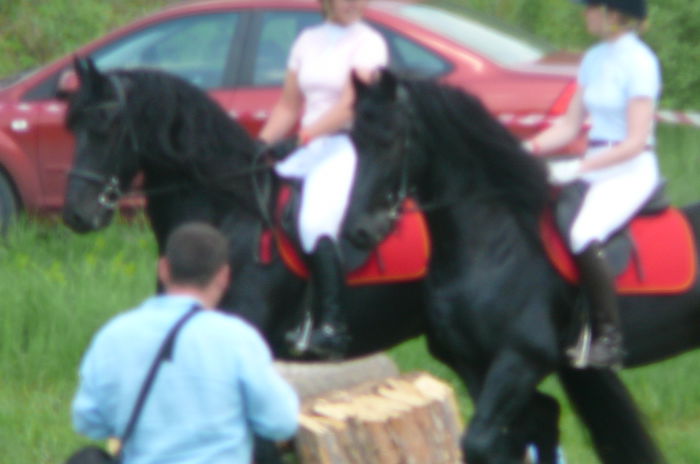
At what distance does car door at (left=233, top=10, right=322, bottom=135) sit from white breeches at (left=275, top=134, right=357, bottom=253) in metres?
3.98

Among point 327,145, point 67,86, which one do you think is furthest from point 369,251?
point 67,86

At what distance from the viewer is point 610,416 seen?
24.1ft

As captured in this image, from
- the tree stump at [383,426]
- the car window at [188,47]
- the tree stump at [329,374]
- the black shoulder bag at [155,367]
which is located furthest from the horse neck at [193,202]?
the car window at [188,47]

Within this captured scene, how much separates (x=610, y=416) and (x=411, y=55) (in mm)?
4077

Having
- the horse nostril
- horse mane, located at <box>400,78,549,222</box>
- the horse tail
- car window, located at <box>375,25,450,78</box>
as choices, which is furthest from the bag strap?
car window, located at <box>375,25,450,78</box>

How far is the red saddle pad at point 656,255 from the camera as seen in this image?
6887 millimetres

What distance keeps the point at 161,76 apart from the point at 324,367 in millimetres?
2036

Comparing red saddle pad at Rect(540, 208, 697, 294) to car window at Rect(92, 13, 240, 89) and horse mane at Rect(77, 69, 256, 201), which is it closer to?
horse mane at Rect(77, 69, 256, 201)

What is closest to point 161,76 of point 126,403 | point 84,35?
point 126,403

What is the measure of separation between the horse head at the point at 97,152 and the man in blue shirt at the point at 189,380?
204cm

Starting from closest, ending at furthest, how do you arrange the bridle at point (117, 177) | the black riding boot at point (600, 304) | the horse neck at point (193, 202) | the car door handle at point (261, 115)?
1. the black riding boot at point (600, 304)
2. the bridle at point (117, 177)
3. the horse neck at point (193, 202)
4. the car door handle at point (261, 115)

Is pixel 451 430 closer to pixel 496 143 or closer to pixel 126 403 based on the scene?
pixel 496 143

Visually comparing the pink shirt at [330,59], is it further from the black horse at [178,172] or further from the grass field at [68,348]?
the grass field at [68,348]

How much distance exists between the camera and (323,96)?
7418 mm
